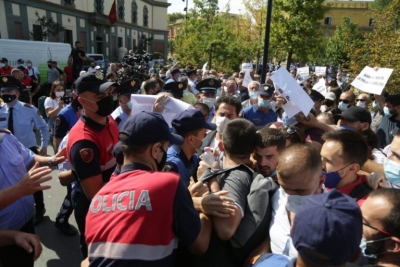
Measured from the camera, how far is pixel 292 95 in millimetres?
3730

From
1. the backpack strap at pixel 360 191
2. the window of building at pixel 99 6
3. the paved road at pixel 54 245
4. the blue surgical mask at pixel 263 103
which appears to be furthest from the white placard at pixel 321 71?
the window of building at pixel 99 6

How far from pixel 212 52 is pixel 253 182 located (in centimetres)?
1832

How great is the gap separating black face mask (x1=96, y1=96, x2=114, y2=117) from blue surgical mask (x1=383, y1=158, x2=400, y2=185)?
2457mm

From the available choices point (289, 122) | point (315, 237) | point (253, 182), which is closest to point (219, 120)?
point (289, 122)

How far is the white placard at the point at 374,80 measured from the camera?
5043mm

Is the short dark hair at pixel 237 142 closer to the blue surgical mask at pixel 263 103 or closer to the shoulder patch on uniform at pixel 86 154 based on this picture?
the shoulder patch on uniform at pixel 86 154

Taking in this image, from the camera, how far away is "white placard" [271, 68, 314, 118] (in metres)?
3.64

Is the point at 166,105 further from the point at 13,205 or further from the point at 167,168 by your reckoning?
the point at 13,205

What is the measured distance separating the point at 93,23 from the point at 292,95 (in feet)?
117

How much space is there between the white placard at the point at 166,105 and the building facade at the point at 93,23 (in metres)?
23.4

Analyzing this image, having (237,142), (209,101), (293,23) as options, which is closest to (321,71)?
(293,23)

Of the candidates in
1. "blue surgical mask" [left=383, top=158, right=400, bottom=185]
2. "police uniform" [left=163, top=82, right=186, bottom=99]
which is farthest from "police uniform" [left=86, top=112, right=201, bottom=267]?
"police uniform" [left=163, top=82, right=186, bottom=99]

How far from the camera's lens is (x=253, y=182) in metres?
2.08

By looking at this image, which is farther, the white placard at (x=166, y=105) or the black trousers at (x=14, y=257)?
the white placard at (x=166, y=105)
